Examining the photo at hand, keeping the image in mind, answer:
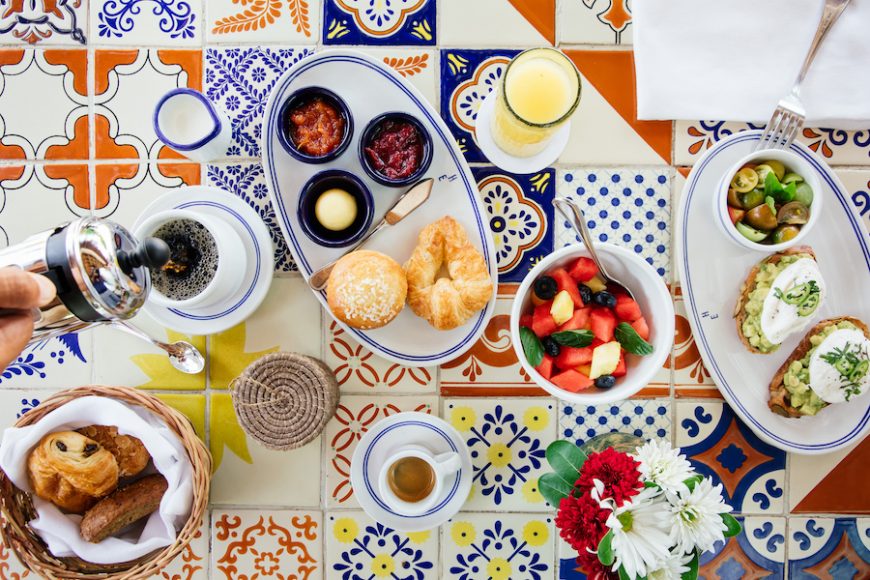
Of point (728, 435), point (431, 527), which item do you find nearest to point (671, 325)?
point (728, 435)

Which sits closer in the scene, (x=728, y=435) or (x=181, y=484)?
(x=181, y=484)

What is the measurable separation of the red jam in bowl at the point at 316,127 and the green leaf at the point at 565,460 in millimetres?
787

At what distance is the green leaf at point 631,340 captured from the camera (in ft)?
4.21

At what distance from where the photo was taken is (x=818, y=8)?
1.46m

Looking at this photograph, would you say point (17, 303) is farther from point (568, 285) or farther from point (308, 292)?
point (568, 285)

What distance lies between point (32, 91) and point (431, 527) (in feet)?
4.63

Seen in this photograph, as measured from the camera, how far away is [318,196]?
1.40 metres

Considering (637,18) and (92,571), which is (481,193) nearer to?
(637,18)

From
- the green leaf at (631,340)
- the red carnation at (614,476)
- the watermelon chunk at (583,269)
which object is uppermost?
the watermelon chunk at (583,269)

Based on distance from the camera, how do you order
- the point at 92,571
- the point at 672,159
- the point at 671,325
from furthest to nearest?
1. the point at 672,159
2. the point at 92,571
3. the point at 671,325

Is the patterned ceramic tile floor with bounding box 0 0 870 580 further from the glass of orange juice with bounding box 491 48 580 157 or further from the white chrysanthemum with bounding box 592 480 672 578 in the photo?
the white chrysanthemum with bounding box 592 480 672 578

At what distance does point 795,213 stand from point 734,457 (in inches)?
23.5

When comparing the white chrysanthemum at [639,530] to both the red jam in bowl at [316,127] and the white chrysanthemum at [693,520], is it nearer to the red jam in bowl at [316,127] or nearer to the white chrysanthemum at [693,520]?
the white chrysanthemum at [693,520]

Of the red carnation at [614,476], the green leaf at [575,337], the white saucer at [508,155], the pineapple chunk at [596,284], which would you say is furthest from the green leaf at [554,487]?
the white saucer at [508,155]
